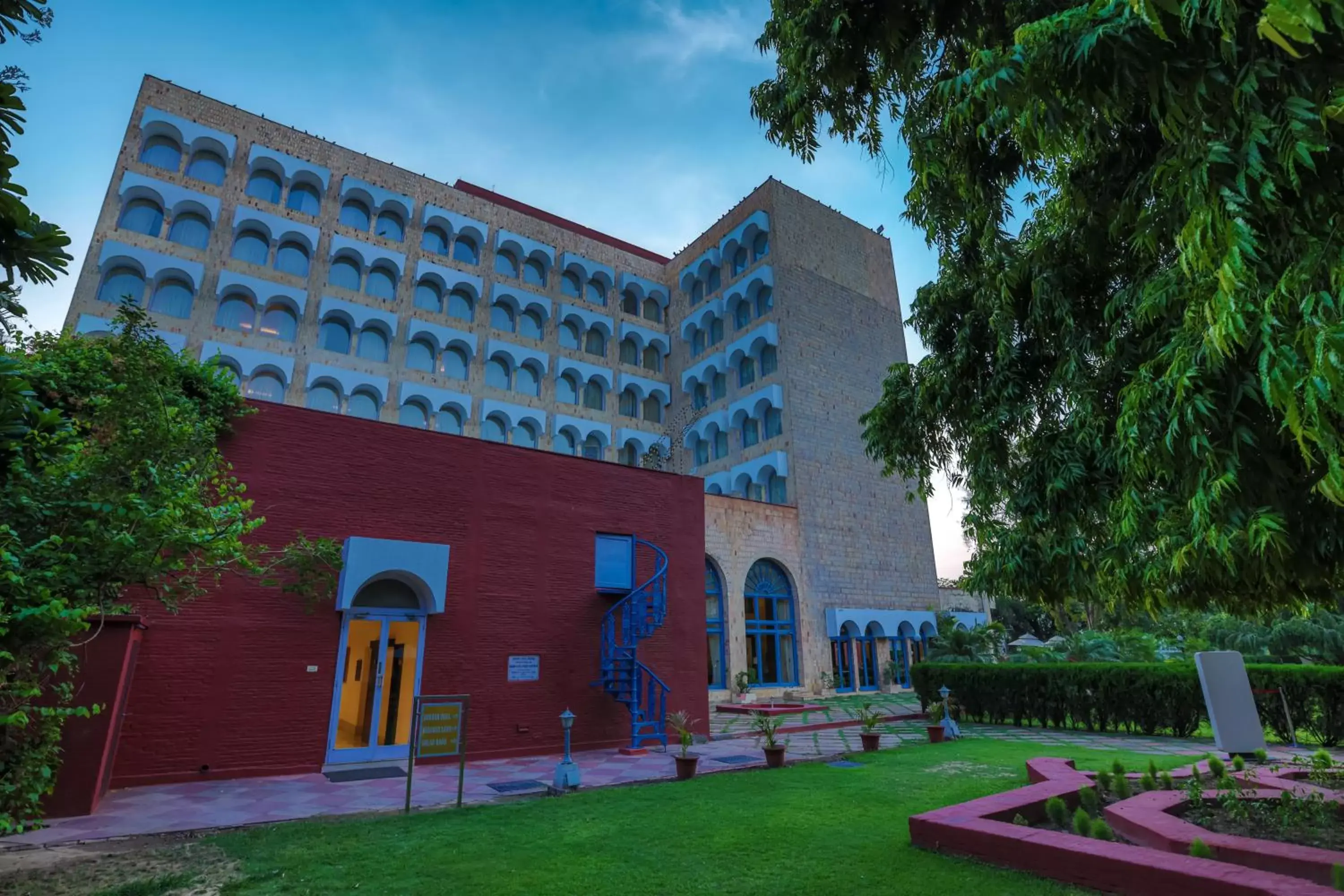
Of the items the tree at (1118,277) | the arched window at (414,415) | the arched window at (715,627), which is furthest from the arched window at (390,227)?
the tree at (1118,277)

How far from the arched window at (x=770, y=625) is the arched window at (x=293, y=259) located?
67.6 ft

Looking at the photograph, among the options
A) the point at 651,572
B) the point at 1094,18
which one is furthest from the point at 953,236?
the point at 651,572

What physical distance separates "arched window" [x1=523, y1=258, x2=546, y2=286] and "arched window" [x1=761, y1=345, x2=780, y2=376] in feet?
36.5

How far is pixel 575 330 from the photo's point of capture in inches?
1271

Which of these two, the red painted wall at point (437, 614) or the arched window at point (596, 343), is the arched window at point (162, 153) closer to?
the arched window at point (596, 343)

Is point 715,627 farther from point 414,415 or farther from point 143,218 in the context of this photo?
point 143,218

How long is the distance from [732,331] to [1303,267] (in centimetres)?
2842

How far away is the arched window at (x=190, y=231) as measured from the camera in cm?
2322

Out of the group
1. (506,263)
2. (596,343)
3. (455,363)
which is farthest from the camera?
(596,343)

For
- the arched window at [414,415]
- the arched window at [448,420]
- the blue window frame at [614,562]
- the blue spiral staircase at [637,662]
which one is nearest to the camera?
the blue spiral staircase at [637,662]

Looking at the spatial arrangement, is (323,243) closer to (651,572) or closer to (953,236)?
(651,572)

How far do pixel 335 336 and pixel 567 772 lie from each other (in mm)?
22947

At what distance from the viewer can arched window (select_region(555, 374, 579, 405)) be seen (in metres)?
31.0

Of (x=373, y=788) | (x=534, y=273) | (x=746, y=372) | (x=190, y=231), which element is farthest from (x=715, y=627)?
(x=190, y=231)
